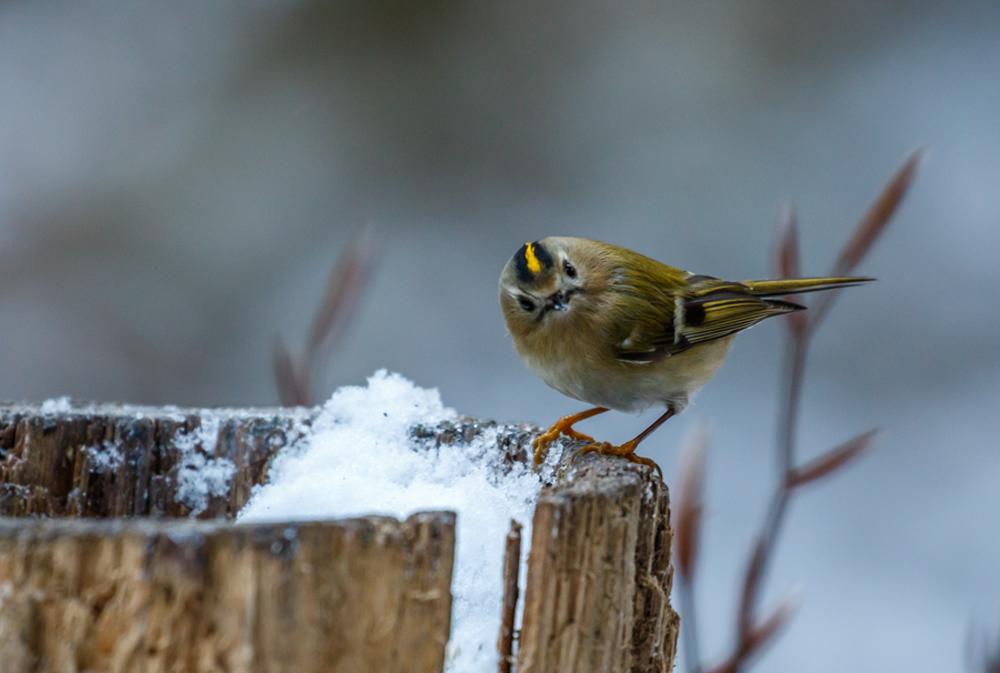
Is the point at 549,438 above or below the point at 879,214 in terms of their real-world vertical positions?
below

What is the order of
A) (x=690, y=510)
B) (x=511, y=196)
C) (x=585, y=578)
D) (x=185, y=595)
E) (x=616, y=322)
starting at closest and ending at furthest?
(x=185, y=595), (x=585, y=578), (x=690, y=510), (x=616, y=322), (x=511, y=196)

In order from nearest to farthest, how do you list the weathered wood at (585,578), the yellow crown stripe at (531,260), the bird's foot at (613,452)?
the weathered wood at (585,578), the bird's foot at (613,452), the yellow crown stripe at (531,260)

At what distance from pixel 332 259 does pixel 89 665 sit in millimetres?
3918

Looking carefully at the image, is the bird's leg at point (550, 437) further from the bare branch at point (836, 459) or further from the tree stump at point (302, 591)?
the bare branch at point (836, 459)

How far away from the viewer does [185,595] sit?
102cm

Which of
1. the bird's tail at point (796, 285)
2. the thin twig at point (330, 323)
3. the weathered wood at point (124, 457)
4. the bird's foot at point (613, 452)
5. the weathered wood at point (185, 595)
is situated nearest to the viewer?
the weathered wood at point (185, 595)

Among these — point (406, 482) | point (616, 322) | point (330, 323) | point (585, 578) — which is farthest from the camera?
point (616, 322)

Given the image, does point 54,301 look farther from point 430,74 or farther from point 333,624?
point 333,624

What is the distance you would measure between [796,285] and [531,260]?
0.77 m

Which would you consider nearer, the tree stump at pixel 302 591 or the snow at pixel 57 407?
the tree stump at pixel 302 591

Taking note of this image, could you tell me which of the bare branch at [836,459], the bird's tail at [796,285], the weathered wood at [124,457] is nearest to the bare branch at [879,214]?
the bare branch at [836,459]

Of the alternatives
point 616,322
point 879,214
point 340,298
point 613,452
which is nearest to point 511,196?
point 616,322

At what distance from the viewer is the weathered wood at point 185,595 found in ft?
3.32

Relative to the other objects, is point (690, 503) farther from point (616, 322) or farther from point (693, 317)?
point (693, 317)
